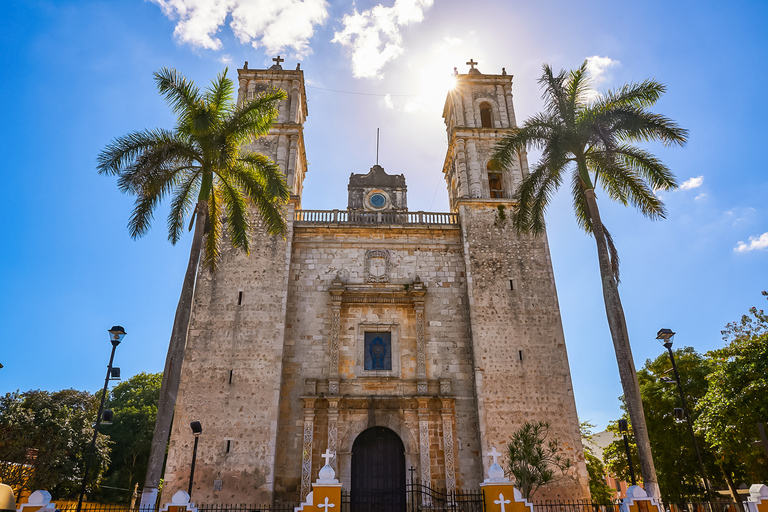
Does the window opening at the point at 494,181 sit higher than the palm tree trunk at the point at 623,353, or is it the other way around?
the window opening at the point at 494,181

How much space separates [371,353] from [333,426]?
2.79m

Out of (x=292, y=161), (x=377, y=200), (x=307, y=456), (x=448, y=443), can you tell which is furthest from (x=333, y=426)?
(x=292, y=161)

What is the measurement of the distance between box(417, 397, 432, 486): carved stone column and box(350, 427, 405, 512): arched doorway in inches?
25.8

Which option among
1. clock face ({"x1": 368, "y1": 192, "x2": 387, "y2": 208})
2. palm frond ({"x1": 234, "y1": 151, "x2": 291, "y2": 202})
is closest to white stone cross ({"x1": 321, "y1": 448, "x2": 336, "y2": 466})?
palm frond ({"x1": 234, "y1": 151, "x2": 291, "y2": 202})

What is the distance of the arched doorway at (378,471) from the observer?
15531mm

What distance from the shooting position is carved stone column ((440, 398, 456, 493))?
15695 mm

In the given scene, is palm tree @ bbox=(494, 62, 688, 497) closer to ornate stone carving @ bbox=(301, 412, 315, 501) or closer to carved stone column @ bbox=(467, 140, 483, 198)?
carved stone column @ bbox=(467, 140, 483, 198)

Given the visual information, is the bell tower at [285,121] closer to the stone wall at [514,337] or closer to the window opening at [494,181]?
the stone wall at [514,337]

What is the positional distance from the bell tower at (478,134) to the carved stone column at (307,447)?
31.3ft

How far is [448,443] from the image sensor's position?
53.5 ft

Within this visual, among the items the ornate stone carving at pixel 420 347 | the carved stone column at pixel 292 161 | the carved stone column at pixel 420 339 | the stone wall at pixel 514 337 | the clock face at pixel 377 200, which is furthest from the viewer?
the clock face at pixel 377 200

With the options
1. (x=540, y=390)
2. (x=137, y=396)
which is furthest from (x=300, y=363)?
(x=137, y=396)

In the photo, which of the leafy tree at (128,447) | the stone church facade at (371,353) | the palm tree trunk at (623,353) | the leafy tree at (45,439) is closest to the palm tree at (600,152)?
the palm tree trunk at (623,353)

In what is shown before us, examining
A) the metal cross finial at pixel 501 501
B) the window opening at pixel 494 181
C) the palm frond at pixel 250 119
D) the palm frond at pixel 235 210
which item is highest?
the window opening at pixel 494 181
